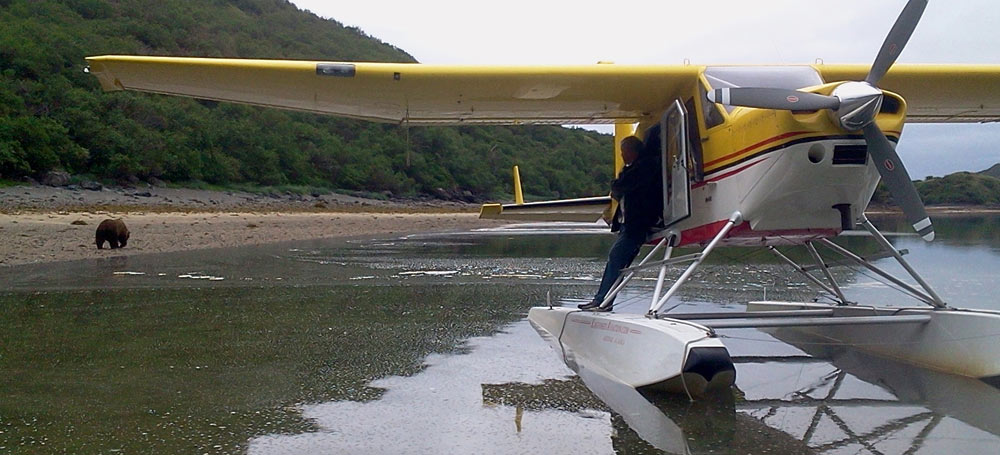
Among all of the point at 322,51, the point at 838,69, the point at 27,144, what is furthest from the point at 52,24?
the point at 838,69

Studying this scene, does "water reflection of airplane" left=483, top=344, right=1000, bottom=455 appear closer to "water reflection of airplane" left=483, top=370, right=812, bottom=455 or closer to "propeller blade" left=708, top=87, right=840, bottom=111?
"water reflection of airplane" left=483, top=370, right=812, bottom=455

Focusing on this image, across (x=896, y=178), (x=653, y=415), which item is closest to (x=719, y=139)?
(x=896, y=178)

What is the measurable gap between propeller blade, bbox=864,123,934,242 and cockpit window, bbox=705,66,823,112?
0.96m

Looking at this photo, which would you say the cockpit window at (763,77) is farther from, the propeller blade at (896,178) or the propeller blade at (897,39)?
the propeller blade at (896,178)

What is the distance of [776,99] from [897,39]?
1.11 m

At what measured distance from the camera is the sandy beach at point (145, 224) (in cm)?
1466

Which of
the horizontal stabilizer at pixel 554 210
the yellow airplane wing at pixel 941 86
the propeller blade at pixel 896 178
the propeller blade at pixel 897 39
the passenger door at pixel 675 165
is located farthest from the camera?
the horizontal stabilizer at pixel 554 210

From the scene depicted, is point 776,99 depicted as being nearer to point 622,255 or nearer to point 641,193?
point 641,193

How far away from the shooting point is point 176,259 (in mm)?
13203

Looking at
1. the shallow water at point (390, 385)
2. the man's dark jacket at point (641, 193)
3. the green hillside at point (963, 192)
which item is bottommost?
the green hillside at point (963, 192)

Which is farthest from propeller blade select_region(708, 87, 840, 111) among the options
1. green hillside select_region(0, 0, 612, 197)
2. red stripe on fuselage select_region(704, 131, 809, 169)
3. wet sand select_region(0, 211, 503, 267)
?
green hillside select_region(0, 0, 612, 197)

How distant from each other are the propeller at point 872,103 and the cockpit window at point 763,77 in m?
0.60

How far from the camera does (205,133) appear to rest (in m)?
46.3

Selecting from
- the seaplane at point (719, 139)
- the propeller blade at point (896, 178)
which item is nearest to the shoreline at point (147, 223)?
the seaplane at point (719, 139)
